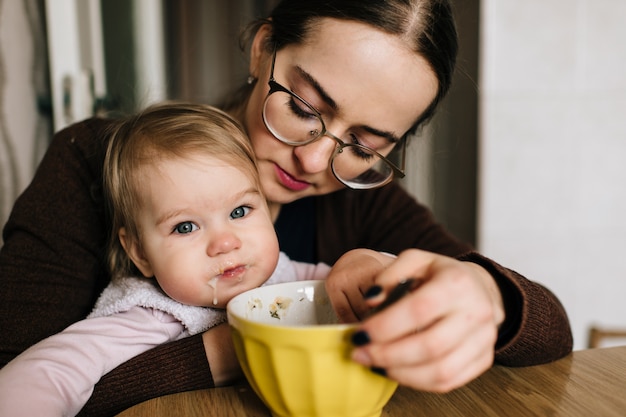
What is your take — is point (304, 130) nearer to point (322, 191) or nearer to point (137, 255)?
point (322, 191)

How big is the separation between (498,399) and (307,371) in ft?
0.95

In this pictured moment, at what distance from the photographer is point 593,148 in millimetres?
2238

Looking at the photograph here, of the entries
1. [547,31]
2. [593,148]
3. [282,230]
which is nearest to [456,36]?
[282,230]

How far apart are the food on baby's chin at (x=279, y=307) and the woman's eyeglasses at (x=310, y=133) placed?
1.15 feet

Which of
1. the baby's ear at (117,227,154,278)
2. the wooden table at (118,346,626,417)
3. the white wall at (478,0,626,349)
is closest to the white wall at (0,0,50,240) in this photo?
the baby's ear at (117,227,154,278)

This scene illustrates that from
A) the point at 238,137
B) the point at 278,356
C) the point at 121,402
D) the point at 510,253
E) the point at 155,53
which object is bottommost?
the point at 510,253

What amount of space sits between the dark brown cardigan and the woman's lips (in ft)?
0.95

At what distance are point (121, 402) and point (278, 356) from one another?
0.35 meters

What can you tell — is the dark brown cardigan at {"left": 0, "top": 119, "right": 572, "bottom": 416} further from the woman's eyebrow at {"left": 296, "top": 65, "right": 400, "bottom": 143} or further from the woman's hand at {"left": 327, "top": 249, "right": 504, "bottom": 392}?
the woman's eyebrow at {"left": 296, "top": 65, "right": 400, "bottom": 143}

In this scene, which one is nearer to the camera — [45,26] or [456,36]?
[456,36]

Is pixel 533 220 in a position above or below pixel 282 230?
below

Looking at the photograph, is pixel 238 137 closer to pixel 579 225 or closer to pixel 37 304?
pixel 37 304

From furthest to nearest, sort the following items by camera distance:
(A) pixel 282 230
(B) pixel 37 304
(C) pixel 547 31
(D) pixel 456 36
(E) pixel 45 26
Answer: (C) pixel 547 31 < (E) pixel 45 26 < (A) pixel 282 230 < (D) pixel 456 36 < (B) pixel 37 304

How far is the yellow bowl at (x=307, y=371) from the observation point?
55 cm
